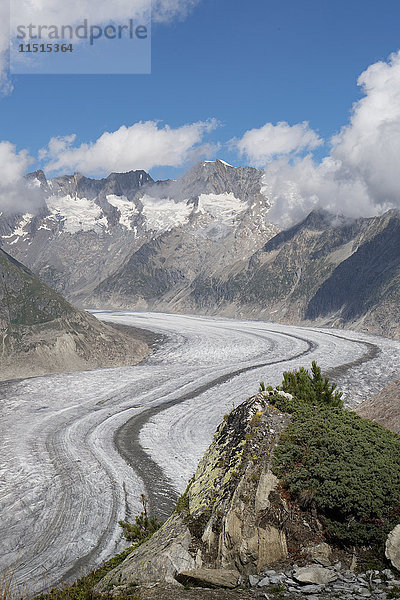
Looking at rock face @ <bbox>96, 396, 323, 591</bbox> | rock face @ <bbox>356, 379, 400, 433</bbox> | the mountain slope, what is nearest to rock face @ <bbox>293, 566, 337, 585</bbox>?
rock face @ <bbox>96, 396, 323, 591</bbox>

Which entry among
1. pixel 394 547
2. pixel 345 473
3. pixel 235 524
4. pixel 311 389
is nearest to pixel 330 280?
pixel 311 389

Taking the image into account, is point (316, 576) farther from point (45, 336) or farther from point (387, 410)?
point (45, 336)

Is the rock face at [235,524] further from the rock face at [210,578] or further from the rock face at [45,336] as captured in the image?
the rock face at [45,336]

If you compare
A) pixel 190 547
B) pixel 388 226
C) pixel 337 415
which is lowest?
pixel 190 547

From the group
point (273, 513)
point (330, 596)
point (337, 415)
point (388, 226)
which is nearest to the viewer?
point (330, 596)

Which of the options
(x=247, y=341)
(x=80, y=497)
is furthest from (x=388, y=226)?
(x=80, y=497)

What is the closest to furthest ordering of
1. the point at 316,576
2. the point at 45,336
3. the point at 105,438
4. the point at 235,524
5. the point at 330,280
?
the point at 316,576, the point at 235,524, the point at 105,438, the point at 45,336, the point at 330,280

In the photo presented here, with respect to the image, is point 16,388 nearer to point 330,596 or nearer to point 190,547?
point 190,547
